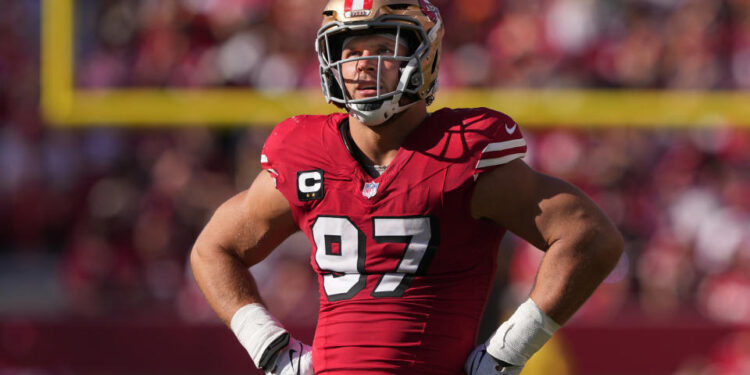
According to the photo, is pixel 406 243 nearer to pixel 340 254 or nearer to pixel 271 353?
pixel 340 254

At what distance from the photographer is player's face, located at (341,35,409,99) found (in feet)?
8.04

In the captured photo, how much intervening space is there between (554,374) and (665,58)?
2056mm

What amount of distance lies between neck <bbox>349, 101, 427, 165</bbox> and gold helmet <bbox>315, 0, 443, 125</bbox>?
49 millimetres

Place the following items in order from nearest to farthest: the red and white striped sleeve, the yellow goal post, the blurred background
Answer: the red and white striped sleeve → the yellow goal post → the blurred background

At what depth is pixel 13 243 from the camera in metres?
7.48

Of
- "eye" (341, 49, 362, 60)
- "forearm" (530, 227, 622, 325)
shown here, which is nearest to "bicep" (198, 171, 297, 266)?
"eye" (341, 49, 362, 60)

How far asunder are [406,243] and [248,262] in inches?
19.8

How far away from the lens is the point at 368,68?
8.07 feet

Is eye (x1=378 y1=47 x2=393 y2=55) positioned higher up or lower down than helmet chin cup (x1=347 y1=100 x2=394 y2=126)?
higher up

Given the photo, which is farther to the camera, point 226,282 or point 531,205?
point 226,282

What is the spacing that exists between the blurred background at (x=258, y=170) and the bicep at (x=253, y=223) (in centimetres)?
310

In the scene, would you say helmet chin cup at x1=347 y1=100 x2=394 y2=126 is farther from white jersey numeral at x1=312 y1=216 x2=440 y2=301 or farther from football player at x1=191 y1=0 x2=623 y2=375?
white jersey numeral at x1=312 y1=216 x2=440 y2=301

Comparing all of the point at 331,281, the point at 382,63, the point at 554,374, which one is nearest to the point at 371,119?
the point at 382,63

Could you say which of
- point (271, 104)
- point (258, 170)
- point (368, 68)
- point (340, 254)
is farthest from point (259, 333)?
point (258, 170)
